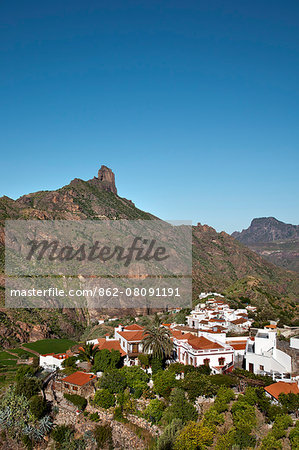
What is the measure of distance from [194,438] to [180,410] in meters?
2.57

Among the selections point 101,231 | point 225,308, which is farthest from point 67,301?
point 225,308

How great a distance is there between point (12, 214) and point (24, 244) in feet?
60.0

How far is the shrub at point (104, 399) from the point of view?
27.2 metres

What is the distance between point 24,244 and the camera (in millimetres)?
96750

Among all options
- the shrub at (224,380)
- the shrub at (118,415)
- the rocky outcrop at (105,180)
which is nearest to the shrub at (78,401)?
the shrub at (118,415)

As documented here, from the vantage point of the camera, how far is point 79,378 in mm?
30828

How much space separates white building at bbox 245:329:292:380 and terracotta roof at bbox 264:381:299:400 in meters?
2.03

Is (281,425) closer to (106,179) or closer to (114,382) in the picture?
(114,382)

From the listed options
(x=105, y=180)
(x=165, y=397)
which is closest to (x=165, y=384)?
(x=165, y=397)

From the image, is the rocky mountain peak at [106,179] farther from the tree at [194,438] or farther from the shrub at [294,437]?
the shrub at [294,437]

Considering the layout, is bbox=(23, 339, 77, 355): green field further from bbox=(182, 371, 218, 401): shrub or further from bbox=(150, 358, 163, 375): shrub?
bbox=(182, 371, 218, 401): shrub

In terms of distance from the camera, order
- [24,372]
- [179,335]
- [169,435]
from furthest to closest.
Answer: [179,335], [24,372], [169,435]

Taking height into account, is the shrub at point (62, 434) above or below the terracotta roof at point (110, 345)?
below

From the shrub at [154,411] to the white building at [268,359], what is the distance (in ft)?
25.2
